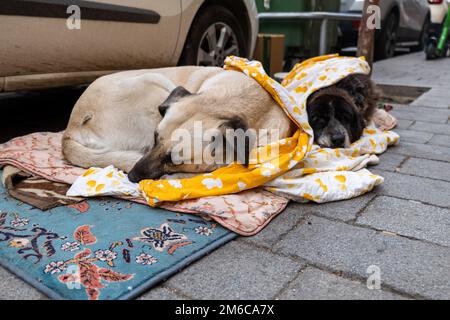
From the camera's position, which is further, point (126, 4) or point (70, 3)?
point (126, 4)

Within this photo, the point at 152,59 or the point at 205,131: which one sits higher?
the point at 152,59

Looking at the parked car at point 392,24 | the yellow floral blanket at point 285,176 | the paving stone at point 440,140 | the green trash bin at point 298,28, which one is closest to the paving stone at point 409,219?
the yellow floral blanket at point 285,176

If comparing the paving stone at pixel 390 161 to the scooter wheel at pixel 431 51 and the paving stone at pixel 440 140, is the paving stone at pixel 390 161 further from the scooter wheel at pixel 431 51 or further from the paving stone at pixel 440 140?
the scooter wheel at pixel 431 51

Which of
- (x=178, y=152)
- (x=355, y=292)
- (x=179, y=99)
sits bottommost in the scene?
(x=355, y=292)

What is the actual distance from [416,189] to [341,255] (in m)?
1.15

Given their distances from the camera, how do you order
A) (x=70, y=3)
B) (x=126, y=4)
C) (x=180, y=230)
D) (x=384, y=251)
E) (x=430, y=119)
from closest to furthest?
1. (x=384, y=251)
2. (x=180, y=230)
3. (x=70, y=3)
4. (x=126, y=4)
5. (x=430, y=119)

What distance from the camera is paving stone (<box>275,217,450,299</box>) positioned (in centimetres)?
174

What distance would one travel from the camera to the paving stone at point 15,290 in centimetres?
163

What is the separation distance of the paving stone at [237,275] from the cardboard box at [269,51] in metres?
4.84

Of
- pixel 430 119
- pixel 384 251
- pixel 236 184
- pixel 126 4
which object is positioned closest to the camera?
pixel 384 251

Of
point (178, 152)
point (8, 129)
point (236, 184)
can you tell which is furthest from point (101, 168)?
point (8, 129)

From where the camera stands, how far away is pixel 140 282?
1697mm

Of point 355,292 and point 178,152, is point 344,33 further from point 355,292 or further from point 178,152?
point 355,292

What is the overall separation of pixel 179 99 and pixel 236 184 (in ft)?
2.33
